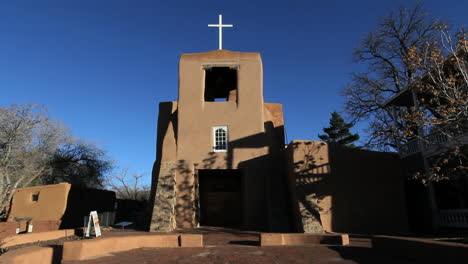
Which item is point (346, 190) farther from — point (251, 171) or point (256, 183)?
point (251, 171)

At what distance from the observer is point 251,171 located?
53.6 ft

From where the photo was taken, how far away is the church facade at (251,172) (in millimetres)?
13617

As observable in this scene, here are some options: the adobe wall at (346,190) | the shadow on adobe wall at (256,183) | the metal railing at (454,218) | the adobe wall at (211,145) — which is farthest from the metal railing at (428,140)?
the adobe wall at (211,145)

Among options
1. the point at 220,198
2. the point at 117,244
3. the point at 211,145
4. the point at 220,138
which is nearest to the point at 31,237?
the point at 117,244

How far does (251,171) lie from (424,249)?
30.4 feet

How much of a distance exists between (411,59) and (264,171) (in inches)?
317

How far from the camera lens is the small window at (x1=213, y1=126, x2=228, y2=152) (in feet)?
55.3

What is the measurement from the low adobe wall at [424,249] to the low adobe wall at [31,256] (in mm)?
8252

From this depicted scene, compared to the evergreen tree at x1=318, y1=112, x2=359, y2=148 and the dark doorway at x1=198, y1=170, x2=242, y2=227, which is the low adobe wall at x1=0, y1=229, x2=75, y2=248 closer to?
the dark doorway at x1=198, y1=170, x2=242, y2=227

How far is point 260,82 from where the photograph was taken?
17594 millimetres

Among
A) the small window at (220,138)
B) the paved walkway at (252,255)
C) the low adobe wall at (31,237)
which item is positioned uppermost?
the small window at (220,138)

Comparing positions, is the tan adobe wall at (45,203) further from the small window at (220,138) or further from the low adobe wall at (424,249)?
the low adobe wall at (424,249)

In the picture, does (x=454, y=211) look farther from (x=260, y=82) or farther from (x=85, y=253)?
(x=85, y=253)

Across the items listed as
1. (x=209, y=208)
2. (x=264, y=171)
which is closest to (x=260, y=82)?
(x=264, y=171)
